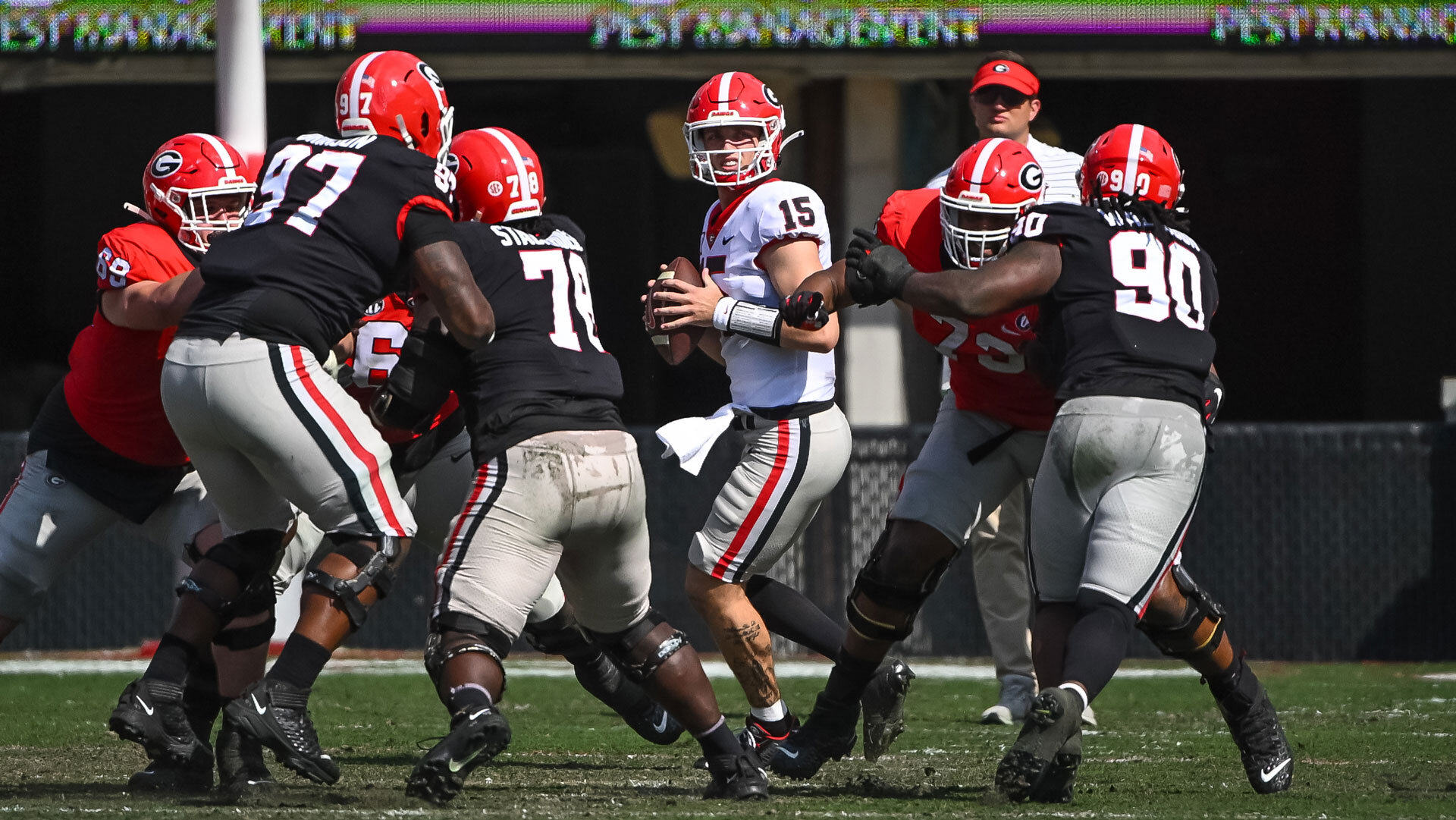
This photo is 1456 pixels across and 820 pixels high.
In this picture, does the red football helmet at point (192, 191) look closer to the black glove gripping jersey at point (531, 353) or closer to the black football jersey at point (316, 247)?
the black football jersey at point (316, 247)

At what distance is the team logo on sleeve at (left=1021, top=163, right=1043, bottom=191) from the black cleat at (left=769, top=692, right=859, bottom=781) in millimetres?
1559

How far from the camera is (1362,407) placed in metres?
12.5

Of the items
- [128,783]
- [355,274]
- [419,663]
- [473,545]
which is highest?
[355,274]

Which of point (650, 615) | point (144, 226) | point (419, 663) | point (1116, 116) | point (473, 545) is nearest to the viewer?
point (473, 545)

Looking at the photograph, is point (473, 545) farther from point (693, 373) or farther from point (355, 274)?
point (693, 373)

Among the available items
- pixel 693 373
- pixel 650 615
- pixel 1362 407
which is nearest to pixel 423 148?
pixel 650 615

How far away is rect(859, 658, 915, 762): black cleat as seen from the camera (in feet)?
18.2

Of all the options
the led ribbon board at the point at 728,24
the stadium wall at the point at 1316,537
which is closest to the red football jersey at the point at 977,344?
the stadium wall at the point at 1316,537

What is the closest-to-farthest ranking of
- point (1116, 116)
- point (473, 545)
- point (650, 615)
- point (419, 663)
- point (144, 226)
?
point (473, 545) → point (650, 615) → point (144, 226) → point (419, 663) → point (1116, 116)

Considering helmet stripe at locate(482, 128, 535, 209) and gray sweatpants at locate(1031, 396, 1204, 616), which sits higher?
helmet stripe at locate(482, 128, 535, 209)

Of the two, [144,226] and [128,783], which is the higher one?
[144,226]

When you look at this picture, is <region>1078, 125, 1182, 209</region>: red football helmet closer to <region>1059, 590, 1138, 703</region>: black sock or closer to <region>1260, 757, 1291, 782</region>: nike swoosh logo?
<region>1059, 590, 1138, 703</region>: black sock

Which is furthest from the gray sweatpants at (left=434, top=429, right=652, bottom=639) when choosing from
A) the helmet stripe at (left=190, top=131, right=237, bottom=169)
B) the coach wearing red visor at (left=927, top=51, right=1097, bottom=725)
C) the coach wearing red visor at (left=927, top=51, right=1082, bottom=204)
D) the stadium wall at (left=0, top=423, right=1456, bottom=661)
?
the stadium wall at (left=0, top=423, right=1456, bottom=661)

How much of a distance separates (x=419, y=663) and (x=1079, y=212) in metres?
5.66
